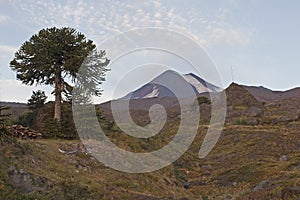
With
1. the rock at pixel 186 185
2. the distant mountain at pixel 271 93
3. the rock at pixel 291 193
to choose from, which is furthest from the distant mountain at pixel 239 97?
the rock at pixel 291 193

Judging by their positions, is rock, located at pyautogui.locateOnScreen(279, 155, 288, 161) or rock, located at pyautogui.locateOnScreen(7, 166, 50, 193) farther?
rock, located at pyautogui.locateOnScreen(279, 155, 288, 161)

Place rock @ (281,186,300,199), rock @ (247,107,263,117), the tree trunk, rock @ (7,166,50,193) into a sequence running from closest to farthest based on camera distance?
rock @ (281,186,300,199)
rock @ (7,166,50,193)
the tree trunk
rock @ (247,107,263,117)

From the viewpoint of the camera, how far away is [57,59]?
30.4 m

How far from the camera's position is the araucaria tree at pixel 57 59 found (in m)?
29.9

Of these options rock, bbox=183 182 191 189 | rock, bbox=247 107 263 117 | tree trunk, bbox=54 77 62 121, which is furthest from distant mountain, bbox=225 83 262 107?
tree trunk, bbox=54 77 62 121

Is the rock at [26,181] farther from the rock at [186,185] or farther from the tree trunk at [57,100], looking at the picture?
the tree trunk at [57,100]

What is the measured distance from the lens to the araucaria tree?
2994 centimetres

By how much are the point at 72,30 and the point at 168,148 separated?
14.4 m

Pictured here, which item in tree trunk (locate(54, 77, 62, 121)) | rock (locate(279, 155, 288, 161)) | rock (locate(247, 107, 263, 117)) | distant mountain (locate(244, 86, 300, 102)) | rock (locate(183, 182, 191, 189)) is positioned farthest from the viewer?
distant mountain (locate(244, 86, 300, 102))

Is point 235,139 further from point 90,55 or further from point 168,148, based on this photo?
point 90,55

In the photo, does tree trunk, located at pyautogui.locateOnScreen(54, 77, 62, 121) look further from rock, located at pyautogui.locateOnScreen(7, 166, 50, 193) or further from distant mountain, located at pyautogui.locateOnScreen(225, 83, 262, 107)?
distant mountain, located at pyautogui.locateOnScreen(225, 83, 262, 107)

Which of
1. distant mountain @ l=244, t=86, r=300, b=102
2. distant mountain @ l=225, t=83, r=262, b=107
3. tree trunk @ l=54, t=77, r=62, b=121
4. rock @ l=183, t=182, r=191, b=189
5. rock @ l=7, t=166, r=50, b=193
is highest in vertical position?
distant mountain @ l=244, t=86, r=300, b=102

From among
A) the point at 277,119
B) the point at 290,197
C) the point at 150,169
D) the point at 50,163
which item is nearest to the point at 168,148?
the point at 150,169

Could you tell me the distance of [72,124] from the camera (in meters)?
28.6
